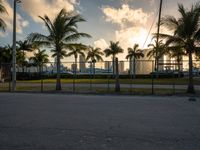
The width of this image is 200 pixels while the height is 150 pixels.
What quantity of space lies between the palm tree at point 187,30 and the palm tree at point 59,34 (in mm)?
7482

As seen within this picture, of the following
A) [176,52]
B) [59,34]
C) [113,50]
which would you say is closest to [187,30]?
[176,52]

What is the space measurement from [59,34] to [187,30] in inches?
435

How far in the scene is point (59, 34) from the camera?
21.0 metres

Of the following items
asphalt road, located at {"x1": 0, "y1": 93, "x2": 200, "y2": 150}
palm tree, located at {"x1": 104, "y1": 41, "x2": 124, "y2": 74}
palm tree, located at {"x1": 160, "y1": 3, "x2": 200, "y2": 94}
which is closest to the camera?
asphalt road, located at {"x1": 0, "y1": 93, "x2": 200, "y2": 150}

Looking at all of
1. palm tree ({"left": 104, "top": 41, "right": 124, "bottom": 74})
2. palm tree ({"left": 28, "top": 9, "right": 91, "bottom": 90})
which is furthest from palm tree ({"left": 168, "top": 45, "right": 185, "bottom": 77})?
palm tree ({"left": 104, "top": 41, "right": 124, "bottom": 74})

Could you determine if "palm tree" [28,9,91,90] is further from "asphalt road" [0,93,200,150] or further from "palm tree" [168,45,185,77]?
"asphalt road" [0,93,200,150]

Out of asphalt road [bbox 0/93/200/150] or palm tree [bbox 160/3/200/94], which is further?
palm tree [bbox 160/3/200/94]

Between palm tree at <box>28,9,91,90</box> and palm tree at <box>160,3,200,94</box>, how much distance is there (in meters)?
7.48

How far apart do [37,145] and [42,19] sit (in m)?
17.5

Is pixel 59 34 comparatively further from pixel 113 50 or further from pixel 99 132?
pixel 113 50

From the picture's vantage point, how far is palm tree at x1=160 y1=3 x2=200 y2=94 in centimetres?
1784

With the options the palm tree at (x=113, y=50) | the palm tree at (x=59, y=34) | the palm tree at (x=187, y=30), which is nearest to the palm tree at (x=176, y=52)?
the palm tree at (x=187, y=30)

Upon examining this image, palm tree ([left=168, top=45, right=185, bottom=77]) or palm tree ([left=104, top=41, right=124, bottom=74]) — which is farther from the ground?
palm tree ([left=104, top=41, right=124, bottom=74])

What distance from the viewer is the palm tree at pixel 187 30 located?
17.8m
